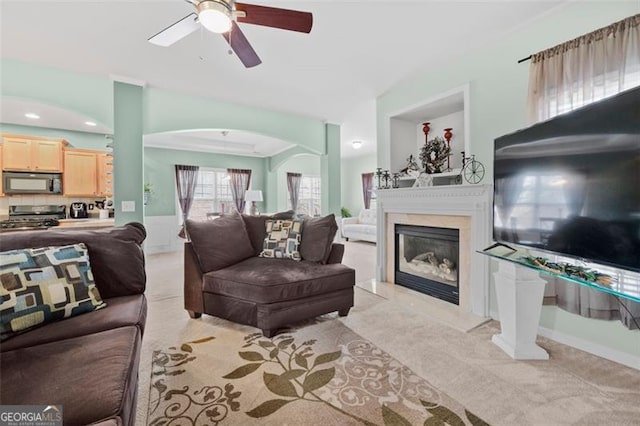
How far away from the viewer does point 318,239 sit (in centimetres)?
280

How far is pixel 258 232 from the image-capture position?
3068 millimetres

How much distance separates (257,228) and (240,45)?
181cm

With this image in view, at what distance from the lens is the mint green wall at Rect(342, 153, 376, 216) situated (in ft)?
27.5

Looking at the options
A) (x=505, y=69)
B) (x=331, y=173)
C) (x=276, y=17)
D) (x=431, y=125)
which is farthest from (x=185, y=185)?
(x=505, y=69)

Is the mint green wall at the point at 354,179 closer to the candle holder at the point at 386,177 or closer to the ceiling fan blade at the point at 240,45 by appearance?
the candle holder at the point at 386,177

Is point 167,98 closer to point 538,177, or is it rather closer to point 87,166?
point 87,166

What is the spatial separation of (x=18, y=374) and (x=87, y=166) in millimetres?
5355

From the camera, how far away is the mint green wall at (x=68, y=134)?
454cm

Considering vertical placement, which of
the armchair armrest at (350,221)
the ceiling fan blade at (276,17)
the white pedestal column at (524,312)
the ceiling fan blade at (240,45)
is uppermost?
the ceiling fan blade at (276,17)

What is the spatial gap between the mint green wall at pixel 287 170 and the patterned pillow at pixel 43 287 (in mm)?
6518

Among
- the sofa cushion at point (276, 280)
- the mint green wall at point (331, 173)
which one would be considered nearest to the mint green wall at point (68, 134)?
the mint green wall at point (331, 173)

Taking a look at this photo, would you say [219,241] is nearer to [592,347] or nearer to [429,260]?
[429,260]

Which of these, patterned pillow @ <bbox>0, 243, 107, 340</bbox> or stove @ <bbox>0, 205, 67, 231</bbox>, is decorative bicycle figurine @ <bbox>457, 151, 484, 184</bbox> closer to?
patterned pillow @ <bbox>0, 243, 107, 340</bbox>

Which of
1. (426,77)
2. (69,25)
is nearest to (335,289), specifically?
(426,77)
